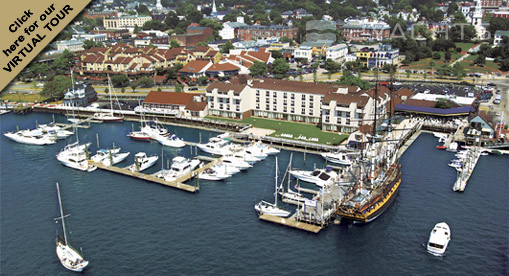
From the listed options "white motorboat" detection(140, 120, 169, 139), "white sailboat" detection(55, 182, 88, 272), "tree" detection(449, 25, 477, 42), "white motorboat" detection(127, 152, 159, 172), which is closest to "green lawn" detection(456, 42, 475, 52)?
"tree" detection(449, 25, 477, 42)

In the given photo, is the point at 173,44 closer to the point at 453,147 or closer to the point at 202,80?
the point at 202,80

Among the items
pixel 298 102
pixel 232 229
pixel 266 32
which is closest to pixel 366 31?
pixel 266 32

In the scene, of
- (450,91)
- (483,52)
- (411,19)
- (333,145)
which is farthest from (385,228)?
(411,19)

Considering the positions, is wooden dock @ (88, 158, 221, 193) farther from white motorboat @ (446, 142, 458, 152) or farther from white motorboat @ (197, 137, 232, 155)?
white motorboat @ (446, 142, 458, 152)

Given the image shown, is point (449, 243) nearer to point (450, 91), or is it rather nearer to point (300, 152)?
point (300, 152)

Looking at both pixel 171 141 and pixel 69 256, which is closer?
pixel 69 256

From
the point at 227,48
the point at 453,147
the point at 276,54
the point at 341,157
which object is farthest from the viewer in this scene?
the point at 227,48

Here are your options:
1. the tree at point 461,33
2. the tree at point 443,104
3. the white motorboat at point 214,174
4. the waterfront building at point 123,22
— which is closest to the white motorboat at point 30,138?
the white motorboat at point 214,174
